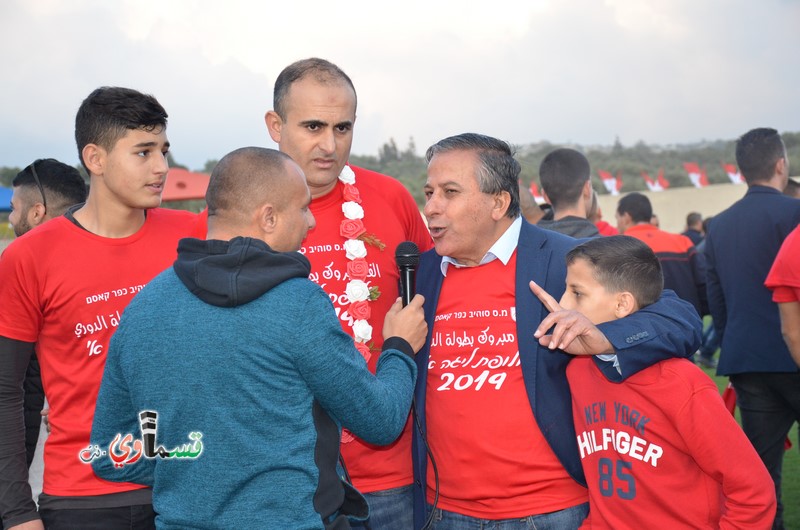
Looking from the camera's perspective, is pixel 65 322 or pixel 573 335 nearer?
pixel 573 335

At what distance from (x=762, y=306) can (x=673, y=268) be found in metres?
2.46

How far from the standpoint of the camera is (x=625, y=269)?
10.00 feet

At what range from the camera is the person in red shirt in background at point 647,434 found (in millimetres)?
2703

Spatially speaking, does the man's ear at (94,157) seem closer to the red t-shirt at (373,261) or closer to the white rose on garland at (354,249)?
the red t-shirt at (373,261)

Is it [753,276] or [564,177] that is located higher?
[564,177]

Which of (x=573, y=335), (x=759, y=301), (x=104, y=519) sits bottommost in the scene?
(x=104, y=519)

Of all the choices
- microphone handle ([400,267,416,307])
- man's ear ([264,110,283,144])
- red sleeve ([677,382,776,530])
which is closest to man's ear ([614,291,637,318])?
red sleeve ([677,382,776,530])

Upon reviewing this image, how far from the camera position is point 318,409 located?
2514mm

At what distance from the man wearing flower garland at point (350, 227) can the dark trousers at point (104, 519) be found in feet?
2.83

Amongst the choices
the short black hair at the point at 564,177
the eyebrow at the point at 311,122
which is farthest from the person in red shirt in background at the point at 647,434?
the short black hair at the point at 564,177

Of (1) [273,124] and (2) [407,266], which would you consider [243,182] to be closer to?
(2) [407,266]

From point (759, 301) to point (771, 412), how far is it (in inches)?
30.7

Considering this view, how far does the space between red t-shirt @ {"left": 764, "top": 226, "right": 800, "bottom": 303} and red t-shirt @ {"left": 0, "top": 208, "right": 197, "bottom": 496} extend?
341 cm

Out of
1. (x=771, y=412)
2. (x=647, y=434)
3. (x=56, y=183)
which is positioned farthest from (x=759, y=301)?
(x=56, y=183)
